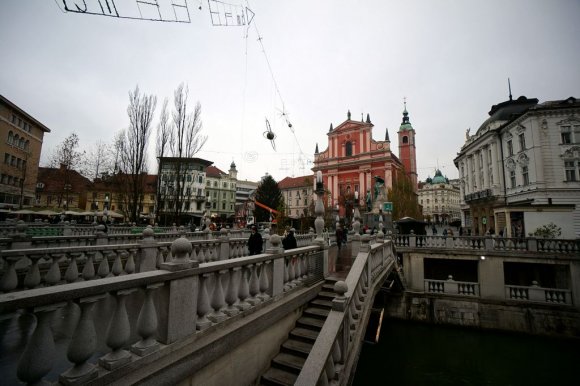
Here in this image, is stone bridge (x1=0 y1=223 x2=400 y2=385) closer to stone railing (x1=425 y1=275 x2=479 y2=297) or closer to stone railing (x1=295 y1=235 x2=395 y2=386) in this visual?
stone railing (x1=295 y1=235 x2=395 y2=386)

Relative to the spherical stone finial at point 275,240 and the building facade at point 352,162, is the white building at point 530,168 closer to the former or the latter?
the building facade at point 352,162

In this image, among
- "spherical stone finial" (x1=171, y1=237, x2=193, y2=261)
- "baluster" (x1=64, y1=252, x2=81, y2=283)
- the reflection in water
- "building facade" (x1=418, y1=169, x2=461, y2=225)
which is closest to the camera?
"spherical stone finial" (x1=171, y1=237, x2=193, y2=261)

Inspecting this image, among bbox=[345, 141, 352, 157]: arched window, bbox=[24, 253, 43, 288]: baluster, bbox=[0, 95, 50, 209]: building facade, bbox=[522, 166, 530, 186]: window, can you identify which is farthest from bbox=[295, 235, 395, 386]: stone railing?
bbox=[345, 141, 352, 157]: arched window

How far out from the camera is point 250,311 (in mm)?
3867

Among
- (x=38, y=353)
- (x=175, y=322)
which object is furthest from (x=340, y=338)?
(x=38, y=353)

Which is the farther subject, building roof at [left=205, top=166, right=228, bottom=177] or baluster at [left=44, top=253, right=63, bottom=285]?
building roof at [left=205, top=166, right=228, bottom=177]

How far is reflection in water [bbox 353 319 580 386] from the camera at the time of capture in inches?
394

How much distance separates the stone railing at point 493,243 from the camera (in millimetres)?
14203

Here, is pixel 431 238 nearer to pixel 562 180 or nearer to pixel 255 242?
pixel 255 242

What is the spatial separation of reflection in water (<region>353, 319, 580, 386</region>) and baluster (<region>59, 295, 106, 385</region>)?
10.5 meters

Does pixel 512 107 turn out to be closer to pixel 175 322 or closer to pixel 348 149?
pixel 348 149

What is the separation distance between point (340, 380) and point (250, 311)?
163 centimetres

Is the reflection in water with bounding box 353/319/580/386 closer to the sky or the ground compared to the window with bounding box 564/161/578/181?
closer to the ground

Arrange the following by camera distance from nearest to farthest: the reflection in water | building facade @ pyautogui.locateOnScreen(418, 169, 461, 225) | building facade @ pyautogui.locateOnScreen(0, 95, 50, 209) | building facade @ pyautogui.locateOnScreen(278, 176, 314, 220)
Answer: the reflection in water
building facade @ pyautogui.locateOnScreen(0, 95, 50, 209)
building facade @ pyautogui.locateOnScreen(278, 176, 314, 220)
building facade @ pyautogui.locateOnScreen(418, 169, 461, 225)
